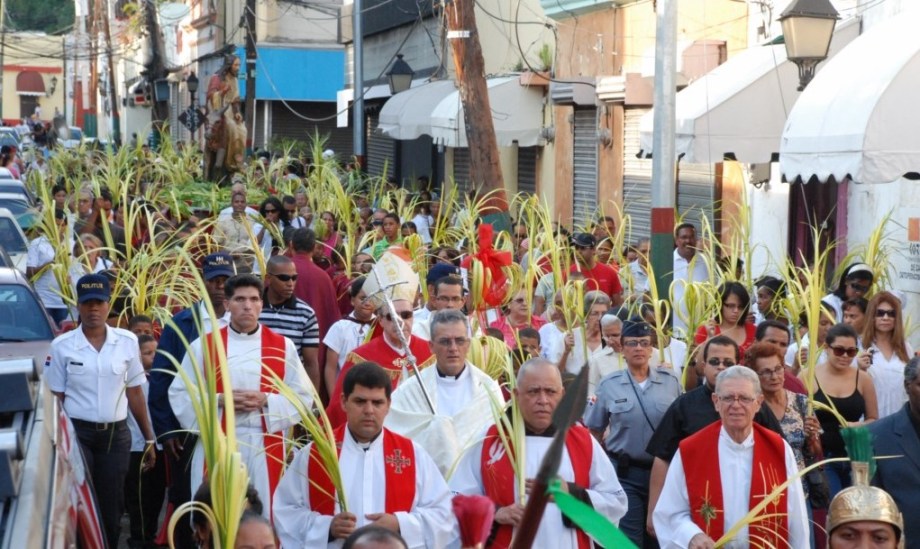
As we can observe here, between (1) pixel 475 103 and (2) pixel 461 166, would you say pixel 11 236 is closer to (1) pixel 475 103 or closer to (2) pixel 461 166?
(1) pixel 475 103

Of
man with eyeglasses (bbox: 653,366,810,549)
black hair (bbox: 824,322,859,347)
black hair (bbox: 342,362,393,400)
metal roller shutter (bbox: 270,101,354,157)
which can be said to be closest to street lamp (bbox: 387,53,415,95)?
black hair (bbox: 824,322,859,347)

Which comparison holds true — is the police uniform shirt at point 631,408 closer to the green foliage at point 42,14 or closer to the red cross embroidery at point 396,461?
the red cross embroidery at point 396,461

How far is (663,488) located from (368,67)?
34475 millimetres

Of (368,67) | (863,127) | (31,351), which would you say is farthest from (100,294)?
(368,67)

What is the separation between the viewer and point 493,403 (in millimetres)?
6121

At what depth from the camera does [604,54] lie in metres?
23.3

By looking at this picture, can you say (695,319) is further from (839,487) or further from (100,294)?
(100,294)

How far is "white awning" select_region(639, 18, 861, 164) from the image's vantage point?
15.9 meters

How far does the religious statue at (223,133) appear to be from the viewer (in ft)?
84.6

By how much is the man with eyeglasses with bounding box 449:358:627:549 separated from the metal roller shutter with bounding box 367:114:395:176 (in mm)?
31815

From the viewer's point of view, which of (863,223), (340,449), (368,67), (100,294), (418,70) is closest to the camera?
(340,449)

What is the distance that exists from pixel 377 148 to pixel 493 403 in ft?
113

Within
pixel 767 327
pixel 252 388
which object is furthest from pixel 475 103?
pixel 252 388

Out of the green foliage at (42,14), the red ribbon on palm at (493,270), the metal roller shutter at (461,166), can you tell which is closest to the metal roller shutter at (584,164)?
the metal roller shutter at (461,166)
